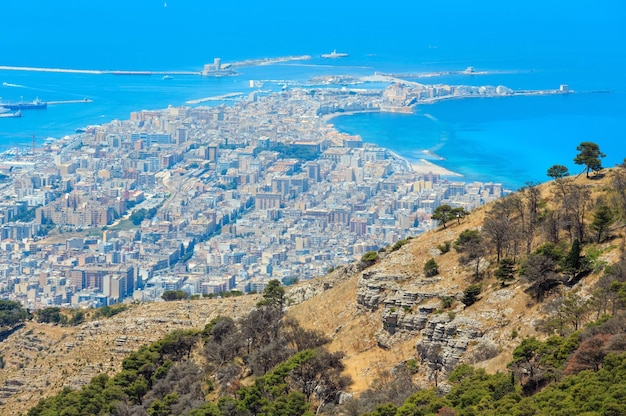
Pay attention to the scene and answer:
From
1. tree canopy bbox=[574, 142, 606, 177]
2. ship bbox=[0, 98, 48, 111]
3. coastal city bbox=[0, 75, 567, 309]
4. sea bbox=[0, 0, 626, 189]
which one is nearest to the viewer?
tree canopy bbox=[574, 142, 606, 177]

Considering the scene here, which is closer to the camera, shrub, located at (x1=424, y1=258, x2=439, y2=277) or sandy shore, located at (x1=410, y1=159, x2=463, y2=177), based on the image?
shrub, located at (x1=424, y1=258, x2=439, y2=277)

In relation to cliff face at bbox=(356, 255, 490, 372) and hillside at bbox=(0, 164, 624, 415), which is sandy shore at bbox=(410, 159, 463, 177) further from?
cliff face at bbox=(356, 255, 490, 372)

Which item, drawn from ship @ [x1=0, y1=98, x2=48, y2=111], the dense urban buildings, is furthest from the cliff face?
ship @ [x1=0, y1=98, x2=48, y2=111]

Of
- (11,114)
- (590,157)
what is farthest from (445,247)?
(11,114)

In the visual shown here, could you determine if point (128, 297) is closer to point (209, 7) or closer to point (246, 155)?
point (246, 155)

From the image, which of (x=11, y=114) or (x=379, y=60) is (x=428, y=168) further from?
(x=379, y=60)

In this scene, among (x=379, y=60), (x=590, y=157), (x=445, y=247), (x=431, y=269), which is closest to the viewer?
(x=431, y=269)

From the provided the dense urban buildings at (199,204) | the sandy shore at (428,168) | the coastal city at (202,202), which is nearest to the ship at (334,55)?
the coastal city at (202,202)
